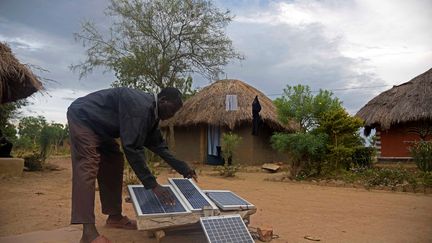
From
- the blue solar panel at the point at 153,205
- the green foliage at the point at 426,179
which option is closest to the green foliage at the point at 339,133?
the green foliage at the point at 426,179

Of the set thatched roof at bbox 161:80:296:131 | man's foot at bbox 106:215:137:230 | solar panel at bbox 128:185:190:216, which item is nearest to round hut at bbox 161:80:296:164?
thatched roof at bbox 161:80:296:131

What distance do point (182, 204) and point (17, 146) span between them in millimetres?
14491

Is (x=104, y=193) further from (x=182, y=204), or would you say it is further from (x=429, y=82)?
(x=429, y=82)

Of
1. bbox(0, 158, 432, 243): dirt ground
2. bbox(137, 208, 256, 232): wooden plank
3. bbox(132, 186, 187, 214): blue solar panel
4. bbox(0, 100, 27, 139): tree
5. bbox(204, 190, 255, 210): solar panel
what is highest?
bbox(0, 100, 27, 139): tree

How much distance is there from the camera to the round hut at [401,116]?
46.2 ft

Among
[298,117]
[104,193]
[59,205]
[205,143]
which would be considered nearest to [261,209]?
[104,193]

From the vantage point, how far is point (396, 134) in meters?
15.3

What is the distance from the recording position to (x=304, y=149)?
9.48 metres

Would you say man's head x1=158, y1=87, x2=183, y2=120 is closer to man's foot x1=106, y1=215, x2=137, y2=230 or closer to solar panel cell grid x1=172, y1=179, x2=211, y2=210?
solar panel cell grid x1=172, y1=179, x2=211, y2=210

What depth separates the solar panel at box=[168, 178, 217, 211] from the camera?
3.06m

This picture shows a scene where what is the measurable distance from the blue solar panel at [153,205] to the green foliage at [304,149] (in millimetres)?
6324

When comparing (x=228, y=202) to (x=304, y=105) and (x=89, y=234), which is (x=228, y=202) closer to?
(x=89, y=234)

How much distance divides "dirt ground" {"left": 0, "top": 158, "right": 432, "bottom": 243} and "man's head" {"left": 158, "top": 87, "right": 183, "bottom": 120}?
1.00m

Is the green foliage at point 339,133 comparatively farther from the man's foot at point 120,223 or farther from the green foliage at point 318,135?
the man's foot at point 120,223
